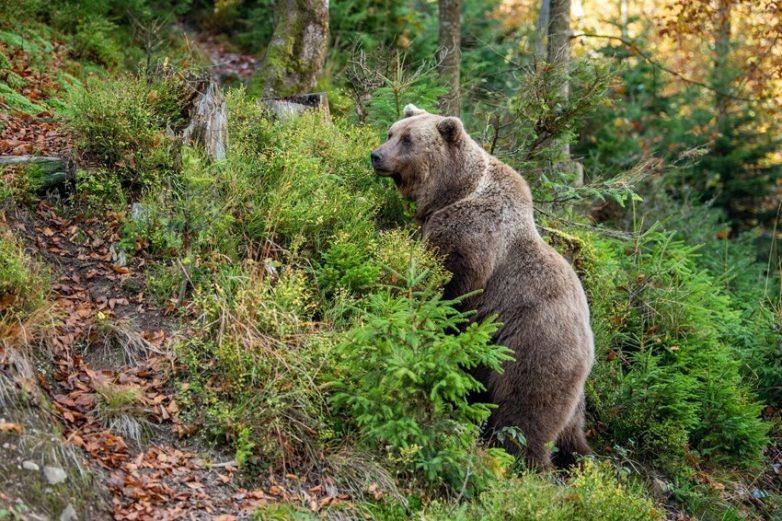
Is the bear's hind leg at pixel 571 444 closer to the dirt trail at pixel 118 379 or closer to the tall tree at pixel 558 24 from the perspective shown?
the dirt trail at pixel 118 379

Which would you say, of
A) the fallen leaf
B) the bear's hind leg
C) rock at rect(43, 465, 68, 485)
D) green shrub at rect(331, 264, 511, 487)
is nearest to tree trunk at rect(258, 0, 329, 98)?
green shrub at rect(331, 264, 511, 487)

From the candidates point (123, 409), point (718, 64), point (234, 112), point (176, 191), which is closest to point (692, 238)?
point (718, 64)

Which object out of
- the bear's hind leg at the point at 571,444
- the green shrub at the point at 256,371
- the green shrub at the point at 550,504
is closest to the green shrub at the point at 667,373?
the bear's hind leg at the point at 571,444

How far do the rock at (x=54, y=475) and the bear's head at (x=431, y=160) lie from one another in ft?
13.7

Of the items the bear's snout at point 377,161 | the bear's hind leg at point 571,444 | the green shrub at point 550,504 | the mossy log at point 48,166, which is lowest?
the bear's hind leg at point 571,444

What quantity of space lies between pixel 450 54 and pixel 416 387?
716 cm

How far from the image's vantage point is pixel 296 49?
1150 centimetres

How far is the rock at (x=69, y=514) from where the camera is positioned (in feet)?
16.9

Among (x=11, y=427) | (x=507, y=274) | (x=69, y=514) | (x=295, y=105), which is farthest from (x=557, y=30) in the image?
(x=69, y=514)

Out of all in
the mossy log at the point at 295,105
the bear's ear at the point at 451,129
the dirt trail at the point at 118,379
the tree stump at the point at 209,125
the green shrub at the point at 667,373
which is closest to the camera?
the dirt trail at the point at 118,379

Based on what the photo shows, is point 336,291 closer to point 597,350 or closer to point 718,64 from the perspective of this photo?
point 597,350

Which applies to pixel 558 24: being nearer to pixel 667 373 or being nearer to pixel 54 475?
pixel 667 373

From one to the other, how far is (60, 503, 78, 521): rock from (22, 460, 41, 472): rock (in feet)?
1.02

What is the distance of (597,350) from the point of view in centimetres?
933
